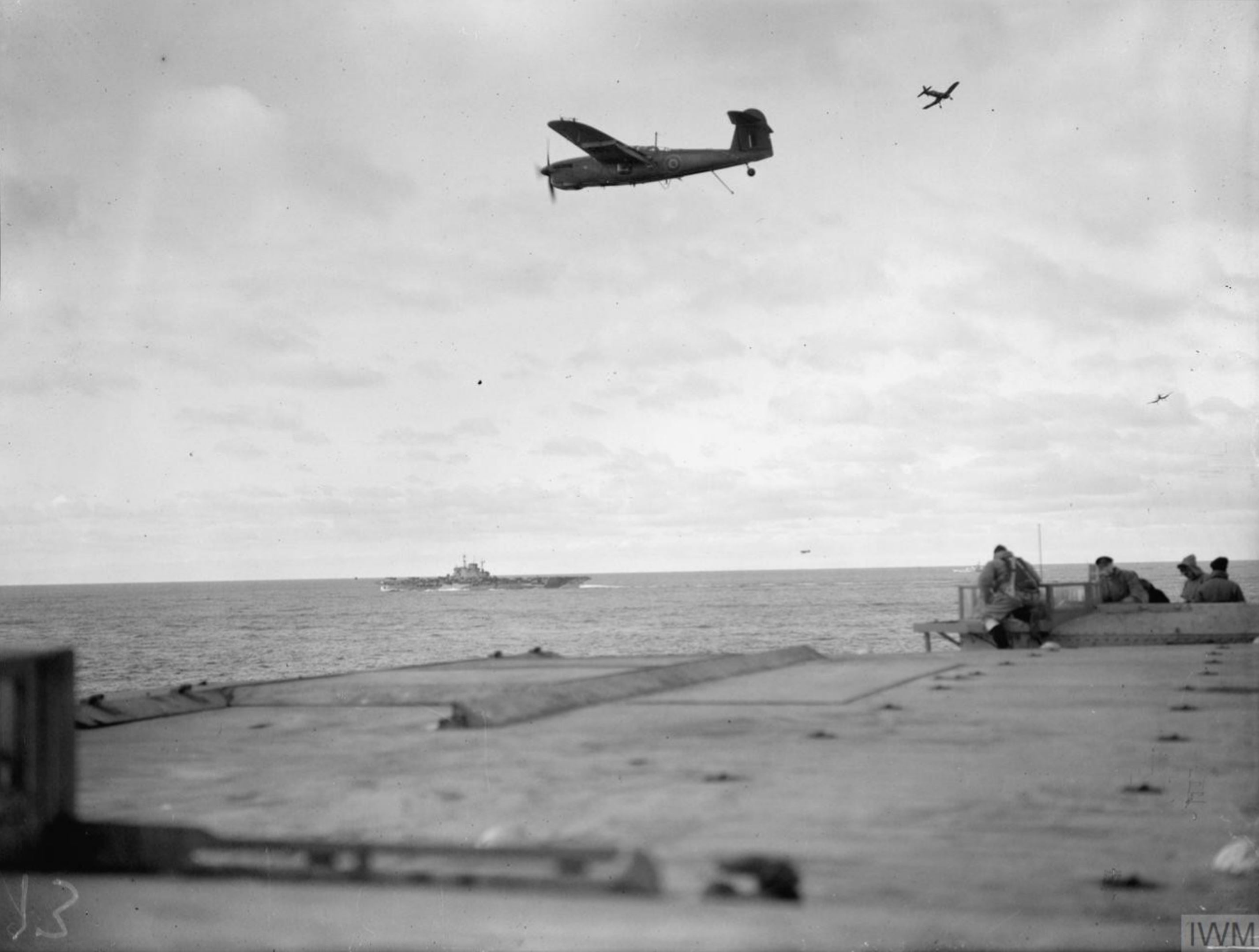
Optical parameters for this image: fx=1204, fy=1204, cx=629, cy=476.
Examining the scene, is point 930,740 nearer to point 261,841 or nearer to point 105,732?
point 261,841

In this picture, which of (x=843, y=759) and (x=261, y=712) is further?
(x=261, y=712)

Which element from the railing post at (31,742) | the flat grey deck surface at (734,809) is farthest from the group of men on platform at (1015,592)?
the railing post at (31,742)

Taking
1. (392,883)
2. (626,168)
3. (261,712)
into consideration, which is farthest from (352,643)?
(392,883)

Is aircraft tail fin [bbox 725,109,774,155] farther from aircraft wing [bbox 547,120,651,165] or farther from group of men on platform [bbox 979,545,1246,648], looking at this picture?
group of men on platform [bbox 979,545,1246,648]

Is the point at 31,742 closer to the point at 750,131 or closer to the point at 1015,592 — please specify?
the point at 1015,592

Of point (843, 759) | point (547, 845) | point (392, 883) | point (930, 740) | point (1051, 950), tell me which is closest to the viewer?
Answer: point (1051, 950)

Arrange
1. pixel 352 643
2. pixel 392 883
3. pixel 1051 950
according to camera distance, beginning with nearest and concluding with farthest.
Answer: pixel 1051 950
pixel 392 883
pixel 352 643

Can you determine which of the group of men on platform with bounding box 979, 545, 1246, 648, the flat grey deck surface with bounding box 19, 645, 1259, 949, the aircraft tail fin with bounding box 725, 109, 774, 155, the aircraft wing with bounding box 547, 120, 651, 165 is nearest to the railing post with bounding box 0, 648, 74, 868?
the flat grey deck surface with bounding box 19, 645, 1259, 949

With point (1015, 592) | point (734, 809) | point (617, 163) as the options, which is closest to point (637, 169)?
point (617, 163)
